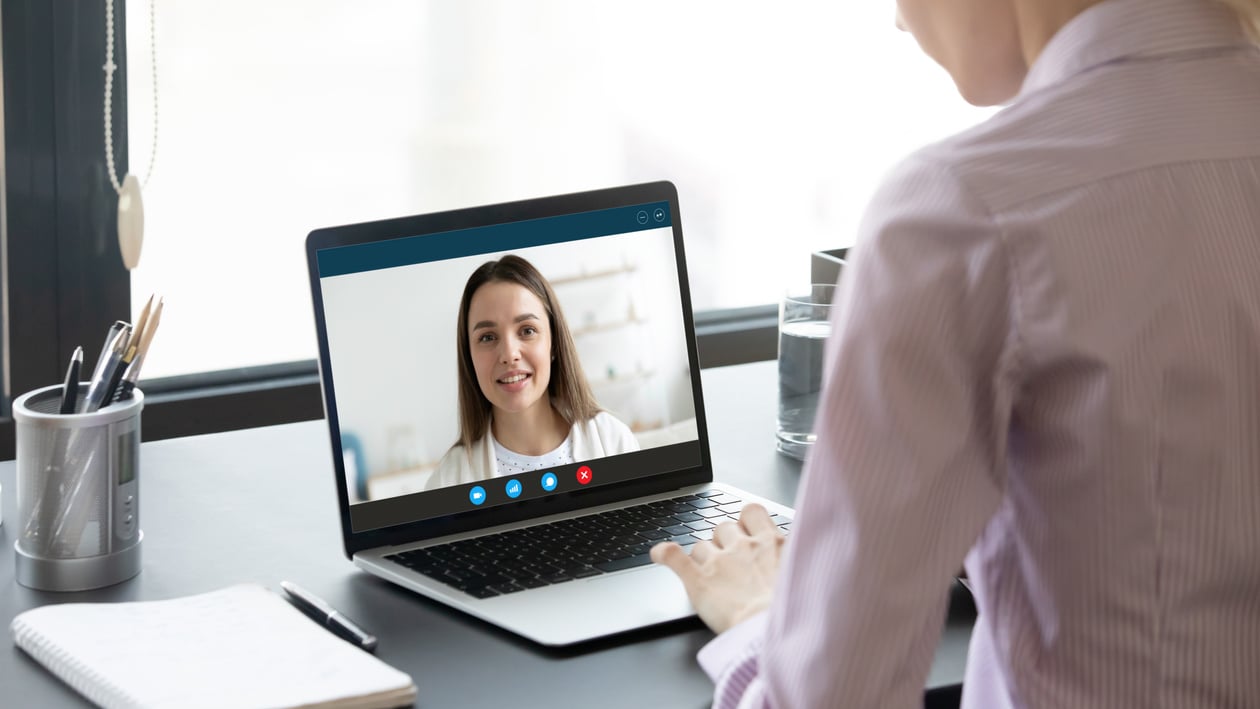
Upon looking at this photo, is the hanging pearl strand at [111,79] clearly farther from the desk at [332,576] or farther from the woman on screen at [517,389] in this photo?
the woman on screen at [517,389]

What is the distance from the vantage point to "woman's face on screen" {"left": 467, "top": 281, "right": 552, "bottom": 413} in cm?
115

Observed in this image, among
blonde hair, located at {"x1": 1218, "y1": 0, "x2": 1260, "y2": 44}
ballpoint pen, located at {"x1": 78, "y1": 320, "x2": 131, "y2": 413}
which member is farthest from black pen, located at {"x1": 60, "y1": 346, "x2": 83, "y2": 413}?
blonde hair, located at {"x1": 1218, "y1": 0, "x2": 1260, "y2": 44}

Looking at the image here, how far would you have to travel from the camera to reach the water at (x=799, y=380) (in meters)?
1.37

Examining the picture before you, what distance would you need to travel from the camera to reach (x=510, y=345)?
3.82ft

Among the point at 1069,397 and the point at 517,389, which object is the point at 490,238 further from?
the point at 1069,397

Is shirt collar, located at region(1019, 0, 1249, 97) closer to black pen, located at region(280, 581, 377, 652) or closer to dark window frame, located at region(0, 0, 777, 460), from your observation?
black pen, located at region(280, 581, 377, 652)

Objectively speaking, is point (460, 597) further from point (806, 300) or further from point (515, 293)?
point (806, 300)

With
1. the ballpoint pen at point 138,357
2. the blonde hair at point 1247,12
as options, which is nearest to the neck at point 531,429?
the ballpoint pen at point 138,357

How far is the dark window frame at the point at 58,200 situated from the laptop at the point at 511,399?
85 cm

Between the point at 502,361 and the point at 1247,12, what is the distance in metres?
0.65

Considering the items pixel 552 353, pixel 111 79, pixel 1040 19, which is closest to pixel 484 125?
pixel 111 79

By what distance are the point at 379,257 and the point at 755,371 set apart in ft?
2.16

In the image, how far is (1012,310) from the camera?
2.00 feet

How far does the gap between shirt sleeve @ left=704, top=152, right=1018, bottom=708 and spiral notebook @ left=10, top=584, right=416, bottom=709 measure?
35 cm
